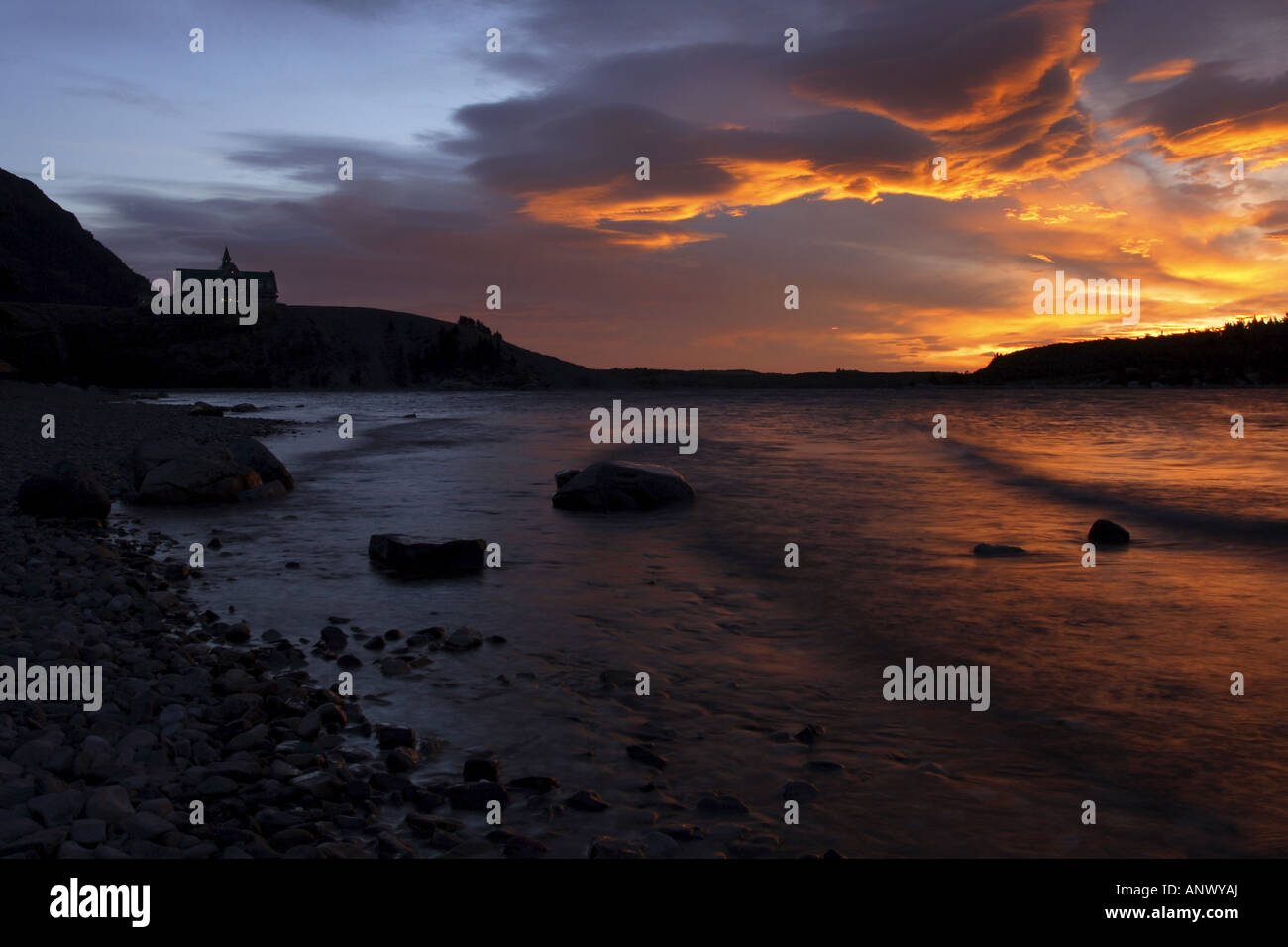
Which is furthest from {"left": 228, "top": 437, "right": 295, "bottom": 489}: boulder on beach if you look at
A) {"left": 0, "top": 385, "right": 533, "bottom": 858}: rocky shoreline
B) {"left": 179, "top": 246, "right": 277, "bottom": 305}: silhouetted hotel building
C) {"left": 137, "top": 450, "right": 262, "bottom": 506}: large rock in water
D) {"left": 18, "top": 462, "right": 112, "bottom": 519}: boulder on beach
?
{"left": 179, "top": 246, "right": 277, "bottom": 305}: silhouetted hotel building

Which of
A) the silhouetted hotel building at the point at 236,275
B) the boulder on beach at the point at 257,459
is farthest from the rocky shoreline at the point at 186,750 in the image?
the silhouetted hotel building at the point at 236,275

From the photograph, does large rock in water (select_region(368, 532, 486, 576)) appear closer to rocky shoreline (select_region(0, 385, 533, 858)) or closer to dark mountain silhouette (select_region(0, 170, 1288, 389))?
rocky shoreline (select_region(0, 385, 533, 858))

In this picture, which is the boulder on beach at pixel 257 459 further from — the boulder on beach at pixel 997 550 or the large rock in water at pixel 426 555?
the boulder on beach at pixel 997 550

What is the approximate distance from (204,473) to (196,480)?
23 cm

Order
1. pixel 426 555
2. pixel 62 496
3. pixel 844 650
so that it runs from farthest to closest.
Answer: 1. pixel 62 496
2. pixel 426 555
3. pixel 844 650

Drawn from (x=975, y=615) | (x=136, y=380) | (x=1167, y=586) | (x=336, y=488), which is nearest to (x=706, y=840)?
(x=975, y=615)

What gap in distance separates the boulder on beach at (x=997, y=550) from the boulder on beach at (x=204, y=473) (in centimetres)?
1189

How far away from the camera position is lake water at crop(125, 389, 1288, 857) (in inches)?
167

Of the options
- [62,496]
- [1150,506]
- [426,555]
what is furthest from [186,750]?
[1150,506]

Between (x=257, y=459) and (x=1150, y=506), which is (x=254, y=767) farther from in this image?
(x=1150, y=506)

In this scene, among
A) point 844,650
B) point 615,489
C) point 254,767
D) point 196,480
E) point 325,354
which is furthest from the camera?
point 325,354

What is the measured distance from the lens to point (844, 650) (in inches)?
277

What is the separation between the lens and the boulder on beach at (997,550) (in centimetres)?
1093

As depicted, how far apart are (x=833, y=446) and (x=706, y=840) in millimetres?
28004
